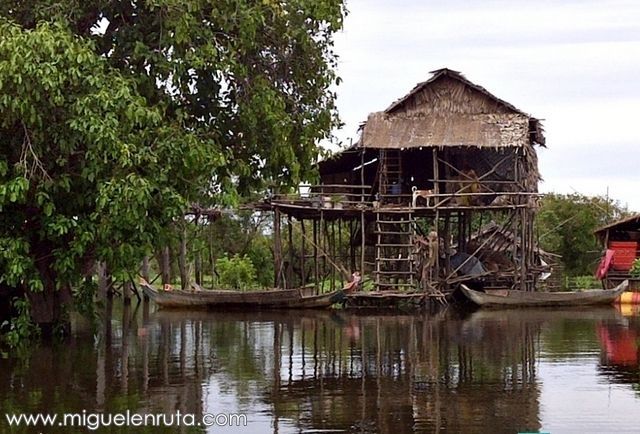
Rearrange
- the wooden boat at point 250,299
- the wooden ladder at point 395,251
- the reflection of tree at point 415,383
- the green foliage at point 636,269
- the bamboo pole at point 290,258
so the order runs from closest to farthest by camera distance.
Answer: the reflection of tree at point 415,383, the wooden boat at point 250,299, the wooden ladder at point 395,251, the bamboo pole at point 290,258, the green foliage at point 636,269

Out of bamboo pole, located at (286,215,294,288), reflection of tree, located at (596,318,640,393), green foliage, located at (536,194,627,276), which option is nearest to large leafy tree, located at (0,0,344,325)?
reflection of tree, located at (596,318,640,393)

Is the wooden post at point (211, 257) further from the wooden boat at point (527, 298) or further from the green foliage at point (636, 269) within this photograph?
the green foliage at point (636, 269)

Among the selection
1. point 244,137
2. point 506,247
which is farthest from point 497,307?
point 244,137

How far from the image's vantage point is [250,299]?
83.9 ft

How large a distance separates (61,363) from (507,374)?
6121 mm

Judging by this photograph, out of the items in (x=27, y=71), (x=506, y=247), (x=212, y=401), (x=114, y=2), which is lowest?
(x=212, y=401)

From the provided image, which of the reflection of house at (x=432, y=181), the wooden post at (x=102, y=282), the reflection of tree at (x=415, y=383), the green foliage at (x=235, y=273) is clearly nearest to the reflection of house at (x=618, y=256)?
the reflection of house at (x=432, y=181)

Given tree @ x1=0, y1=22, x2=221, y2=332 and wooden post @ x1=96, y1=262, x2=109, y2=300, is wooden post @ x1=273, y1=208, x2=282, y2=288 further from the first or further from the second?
tree @ x1=0, y1=22, x2=221, y2=332

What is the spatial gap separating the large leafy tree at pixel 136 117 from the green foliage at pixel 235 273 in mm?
15655

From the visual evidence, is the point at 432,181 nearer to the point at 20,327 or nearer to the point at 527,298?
the point at 527,298

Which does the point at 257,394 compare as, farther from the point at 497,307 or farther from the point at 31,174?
the point at 497,307

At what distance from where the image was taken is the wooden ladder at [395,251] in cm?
2608

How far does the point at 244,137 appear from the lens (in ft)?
53.3

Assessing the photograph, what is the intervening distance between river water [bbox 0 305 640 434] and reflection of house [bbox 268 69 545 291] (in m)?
6.15
